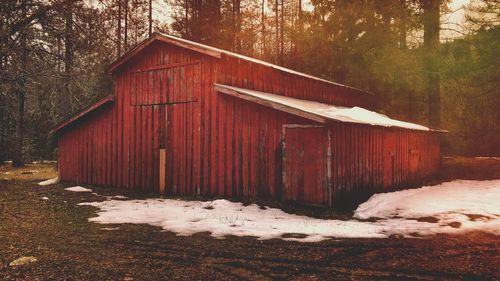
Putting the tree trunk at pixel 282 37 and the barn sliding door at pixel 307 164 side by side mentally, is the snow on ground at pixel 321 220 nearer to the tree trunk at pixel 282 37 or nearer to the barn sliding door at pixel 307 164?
the barn sliding door at pixel 307 164

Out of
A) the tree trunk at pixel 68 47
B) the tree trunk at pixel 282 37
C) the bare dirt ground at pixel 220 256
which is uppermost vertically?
the tree trunk at pixel 282 37

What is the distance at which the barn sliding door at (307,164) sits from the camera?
1036 cm

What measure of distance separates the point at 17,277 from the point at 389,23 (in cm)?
2133

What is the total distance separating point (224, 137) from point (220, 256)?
6.65 m

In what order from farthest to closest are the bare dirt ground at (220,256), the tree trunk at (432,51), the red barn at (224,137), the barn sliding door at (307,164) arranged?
the tree trunk at (432,51)
the red barn at (224,137)
the barn sliding door at (307,164)
the bare dirt ground at (220,256)

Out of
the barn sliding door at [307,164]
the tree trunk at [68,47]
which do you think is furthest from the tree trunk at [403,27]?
the tree trunk at [68,47]

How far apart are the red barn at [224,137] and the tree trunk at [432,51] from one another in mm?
3836

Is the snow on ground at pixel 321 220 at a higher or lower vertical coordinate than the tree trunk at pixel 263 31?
lower

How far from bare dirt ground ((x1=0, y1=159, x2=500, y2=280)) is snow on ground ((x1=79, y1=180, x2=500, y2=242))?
1.79 ft

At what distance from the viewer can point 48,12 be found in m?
13.4

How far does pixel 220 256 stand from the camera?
19.9 ft


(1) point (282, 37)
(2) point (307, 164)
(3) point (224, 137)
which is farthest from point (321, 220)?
(1) point (282, 37)

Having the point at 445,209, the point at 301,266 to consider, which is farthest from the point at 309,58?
the point at 301,266

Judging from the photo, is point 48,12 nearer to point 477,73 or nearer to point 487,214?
point 487,214
